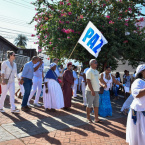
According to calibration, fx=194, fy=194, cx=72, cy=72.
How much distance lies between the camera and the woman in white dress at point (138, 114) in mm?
3717

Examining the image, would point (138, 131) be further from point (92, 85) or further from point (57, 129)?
point (92, 85)

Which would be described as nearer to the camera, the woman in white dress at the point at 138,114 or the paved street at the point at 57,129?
the woman in white dress at the point at 138,114

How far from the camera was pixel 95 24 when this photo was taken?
381 inches

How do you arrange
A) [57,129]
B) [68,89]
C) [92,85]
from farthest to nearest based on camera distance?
[68,89], [92,85], [57,129]

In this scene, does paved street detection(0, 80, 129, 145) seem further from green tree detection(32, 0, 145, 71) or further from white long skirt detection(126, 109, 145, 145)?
green tree detection(32, 0, 145, 71)

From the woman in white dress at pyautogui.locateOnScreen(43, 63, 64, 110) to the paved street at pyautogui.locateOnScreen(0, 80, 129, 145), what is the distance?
382 mm

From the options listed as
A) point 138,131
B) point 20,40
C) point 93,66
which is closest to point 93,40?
point 93,66

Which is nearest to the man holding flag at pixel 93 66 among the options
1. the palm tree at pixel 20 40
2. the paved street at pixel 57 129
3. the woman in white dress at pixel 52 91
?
the paved street at pixel 57 129

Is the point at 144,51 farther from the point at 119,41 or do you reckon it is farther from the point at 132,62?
the point at 119,41

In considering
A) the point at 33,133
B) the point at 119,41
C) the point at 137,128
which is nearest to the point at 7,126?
the point at 33,133

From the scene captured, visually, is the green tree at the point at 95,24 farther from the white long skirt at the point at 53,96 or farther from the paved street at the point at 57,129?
the paved street at the point at 57,129

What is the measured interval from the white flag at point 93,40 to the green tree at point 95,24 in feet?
8.62

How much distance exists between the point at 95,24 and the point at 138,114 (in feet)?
21.9

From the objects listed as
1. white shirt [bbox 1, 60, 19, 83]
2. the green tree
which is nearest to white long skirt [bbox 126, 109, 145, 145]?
white shirt [bbox 1, 60, 19, 83]
